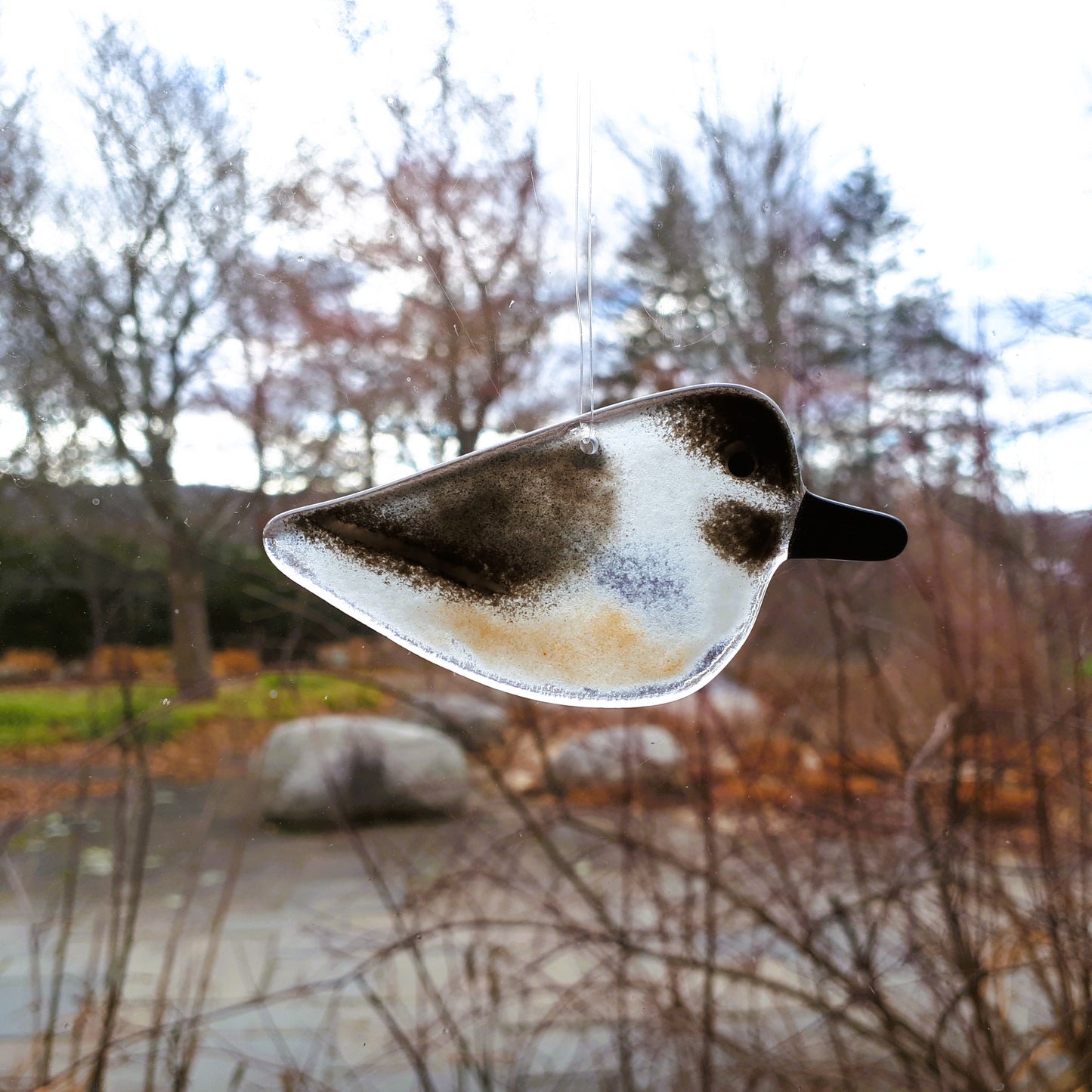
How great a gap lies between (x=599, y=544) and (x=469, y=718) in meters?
0.33

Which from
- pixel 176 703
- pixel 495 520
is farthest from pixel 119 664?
pixel 495 520

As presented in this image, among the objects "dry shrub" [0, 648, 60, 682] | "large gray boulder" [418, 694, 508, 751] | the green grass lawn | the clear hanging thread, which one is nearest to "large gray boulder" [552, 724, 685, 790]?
"large gray boulder" [418, 694, 508, 751]

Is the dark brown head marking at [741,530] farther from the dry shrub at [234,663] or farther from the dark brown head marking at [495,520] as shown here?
the dry shrub at [234,663]

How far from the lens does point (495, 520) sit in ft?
1.68

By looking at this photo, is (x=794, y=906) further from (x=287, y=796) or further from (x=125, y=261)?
(x=125, y=261)

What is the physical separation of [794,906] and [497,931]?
0.92 ft

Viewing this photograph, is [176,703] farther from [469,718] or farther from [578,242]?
[578,242]

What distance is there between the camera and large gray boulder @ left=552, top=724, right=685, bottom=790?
0.78 meters

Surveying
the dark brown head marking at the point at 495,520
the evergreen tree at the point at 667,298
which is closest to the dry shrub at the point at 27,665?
the dark brown head marking at the point at 495,520

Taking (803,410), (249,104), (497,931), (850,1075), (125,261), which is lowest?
(850,1075)

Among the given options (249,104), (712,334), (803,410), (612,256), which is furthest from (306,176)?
(803,410)

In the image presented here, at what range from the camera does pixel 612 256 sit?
2.53 ft

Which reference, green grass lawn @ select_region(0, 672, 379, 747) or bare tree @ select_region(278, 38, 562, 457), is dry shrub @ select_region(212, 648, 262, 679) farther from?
bare tree @ select_region(278, 38, 562, 457)

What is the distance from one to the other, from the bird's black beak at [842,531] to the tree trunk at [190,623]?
0.52 m
